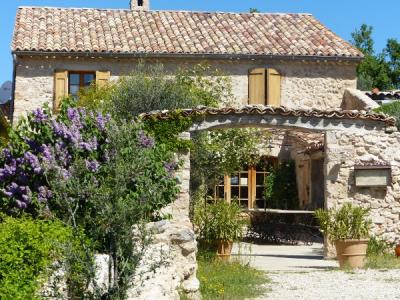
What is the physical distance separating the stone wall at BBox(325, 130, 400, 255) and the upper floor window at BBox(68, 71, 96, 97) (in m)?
8.07

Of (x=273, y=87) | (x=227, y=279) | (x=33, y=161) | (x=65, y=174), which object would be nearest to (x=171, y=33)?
(x=273, y=87)

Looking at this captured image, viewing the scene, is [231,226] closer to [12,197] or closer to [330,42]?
[12,197]

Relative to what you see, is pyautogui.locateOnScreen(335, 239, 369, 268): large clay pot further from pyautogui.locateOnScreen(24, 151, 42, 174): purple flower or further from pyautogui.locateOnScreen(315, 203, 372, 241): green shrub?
pyautogui.locateOnScreen(24, 151, 42, 174): purple flower

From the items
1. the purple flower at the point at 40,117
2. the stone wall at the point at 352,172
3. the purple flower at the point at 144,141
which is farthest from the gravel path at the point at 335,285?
the purple flower at the point at 40,117

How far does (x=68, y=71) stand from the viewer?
18.5 meters

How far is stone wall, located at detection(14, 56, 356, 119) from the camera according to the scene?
18.4 meters

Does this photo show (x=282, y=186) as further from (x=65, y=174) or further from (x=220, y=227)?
(x=65, y=174)

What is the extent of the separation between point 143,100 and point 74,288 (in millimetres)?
9041

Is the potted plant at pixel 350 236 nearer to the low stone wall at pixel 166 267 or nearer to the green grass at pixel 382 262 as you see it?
the green grass at pixel 382 262

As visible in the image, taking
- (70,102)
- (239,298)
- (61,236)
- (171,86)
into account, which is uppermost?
(171,86)

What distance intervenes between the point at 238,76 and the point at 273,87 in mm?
997

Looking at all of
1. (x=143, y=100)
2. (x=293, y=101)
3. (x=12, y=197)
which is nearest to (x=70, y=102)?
(x=12, y=197)

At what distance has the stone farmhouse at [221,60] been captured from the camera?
18328 millimetres

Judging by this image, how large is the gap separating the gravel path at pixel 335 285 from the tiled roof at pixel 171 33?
9.39 m
